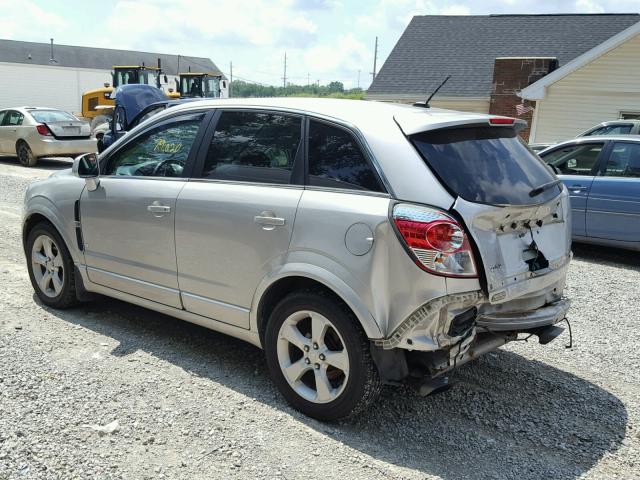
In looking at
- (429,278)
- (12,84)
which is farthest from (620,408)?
(12,84)

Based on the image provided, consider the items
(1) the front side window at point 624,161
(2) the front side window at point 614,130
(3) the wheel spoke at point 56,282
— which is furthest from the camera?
(2) the front side window at point 614,130

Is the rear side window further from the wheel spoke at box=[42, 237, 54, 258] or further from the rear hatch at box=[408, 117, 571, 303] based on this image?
the rear hatch at box=[408, 117, 571, 303]

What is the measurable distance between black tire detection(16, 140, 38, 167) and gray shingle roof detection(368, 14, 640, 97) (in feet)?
45.9

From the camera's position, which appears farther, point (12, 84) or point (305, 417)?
point (12, 84)

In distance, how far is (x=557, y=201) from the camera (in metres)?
3.65

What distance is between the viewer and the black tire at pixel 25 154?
16.1 m

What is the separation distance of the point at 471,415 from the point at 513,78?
1958cm

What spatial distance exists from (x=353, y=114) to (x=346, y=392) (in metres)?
1.60

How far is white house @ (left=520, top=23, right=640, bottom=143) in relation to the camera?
1797cm

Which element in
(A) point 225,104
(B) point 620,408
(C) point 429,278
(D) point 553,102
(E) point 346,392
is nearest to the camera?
(C) point 429,278

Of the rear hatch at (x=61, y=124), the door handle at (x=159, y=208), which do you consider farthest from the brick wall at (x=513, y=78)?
the door handle at (x=159, y=208)

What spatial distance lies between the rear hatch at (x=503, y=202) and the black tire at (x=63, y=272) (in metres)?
3.21

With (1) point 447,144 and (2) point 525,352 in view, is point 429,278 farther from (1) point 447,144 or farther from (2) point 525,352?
(2) point 525,352

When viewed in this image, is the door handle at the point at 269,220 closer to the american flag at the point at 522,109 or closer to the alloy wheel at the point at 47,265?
the alloy wheel at the point at 47,265
